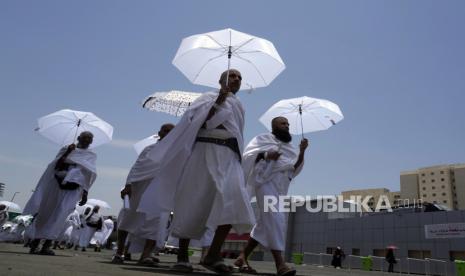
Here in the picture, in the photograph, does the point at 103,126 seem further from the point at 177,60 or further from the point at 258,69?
the point at 258,69

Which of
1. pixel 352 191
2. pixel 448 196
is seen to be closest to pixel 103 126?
pixel 352 191

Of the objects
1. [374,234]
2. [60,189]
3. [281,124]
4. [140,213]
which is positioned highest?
[374,234]

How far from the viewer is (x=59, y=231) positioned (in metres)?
8.15

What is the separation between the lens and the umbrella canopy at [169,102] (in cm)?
1116

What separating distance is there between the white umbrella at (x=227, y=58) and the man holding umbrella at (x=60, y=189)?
3.00 m

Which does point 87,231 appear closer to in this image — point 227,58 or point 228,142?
point 227,58

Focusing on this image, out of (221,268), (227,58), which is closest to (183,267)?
(221,268)

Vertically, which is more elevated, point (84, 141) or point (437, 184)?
Result: point (437, 184)

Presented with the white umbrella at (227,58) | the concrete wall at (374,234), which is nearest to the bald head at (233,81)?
the white umbrella at (227,58)

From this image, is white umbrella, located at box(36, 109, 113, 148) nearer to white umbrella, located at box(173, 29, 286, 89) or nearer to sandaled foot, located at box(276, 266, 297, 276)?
white umbrella, located at box(173, 29, 286, 89)

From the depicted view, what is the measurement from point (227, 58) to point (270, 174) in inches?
80.6

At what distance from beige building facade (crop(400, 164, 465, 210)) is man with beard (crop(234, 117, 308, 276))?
11057cm

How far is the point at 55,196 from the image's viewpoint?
853 cm

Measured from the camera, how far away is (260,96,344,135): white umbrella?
30.3 ft
